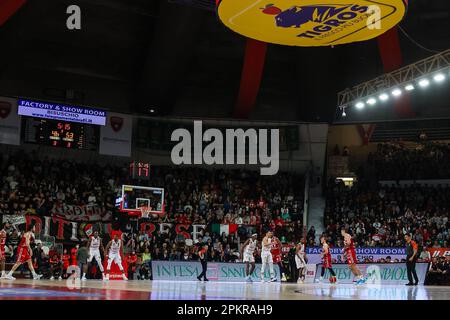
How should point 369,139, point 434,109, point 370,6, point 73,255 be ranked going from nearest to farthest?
point 370,6 < point 73,255 < point 434,109 < point 369,139

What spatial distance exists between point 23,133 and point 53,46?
465 centimetres

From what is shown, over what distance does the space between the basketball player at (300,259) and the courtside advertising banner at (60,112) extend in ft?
41.6

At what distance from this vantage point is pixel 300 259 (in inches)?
989

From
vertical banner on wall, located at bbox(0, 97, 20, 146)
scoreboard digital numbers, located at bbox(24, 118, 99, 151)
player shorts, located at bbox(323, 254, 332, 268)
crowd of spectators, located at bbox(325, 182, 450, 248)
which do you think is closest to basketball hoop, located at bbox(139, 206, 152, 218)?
scoreboard digital numbers, located at bbox(24, 118, 99, 151)

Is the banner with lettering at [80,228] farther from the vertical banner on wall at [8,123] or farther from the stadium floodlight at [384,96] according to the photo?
the stadium floodlight at [384,96]

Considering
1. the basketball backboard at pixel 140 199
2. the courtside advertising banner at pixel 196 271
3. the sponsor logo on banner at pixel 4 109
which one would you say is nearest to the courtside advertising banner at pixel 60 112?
the sponsor logo on banner at pixel 4 109

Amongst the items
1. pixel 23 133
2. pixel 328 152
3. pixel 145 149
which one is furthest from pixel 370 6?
pixel 328 152

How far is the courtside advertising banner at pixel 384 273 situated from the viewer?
26.3m

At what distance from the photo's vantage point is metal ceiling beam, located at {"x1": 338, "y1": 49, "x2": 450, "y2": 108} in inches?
951

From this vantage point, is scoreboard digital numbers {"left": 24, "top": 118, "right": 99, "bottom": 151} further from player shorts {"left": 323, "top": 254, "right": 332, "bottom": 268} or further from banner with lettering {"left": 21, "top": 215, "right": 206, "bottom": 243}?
player shorts {"left": 323, "top": 254, "right": 332, "bottom": 268}

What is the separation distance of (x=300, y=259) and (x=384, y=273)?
438 cm

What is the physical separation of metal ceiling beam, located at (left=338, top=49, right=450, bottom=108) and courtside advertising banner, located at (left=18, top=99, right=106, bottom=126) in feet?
41.4

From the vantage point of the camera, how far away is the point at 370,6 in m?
13.5
